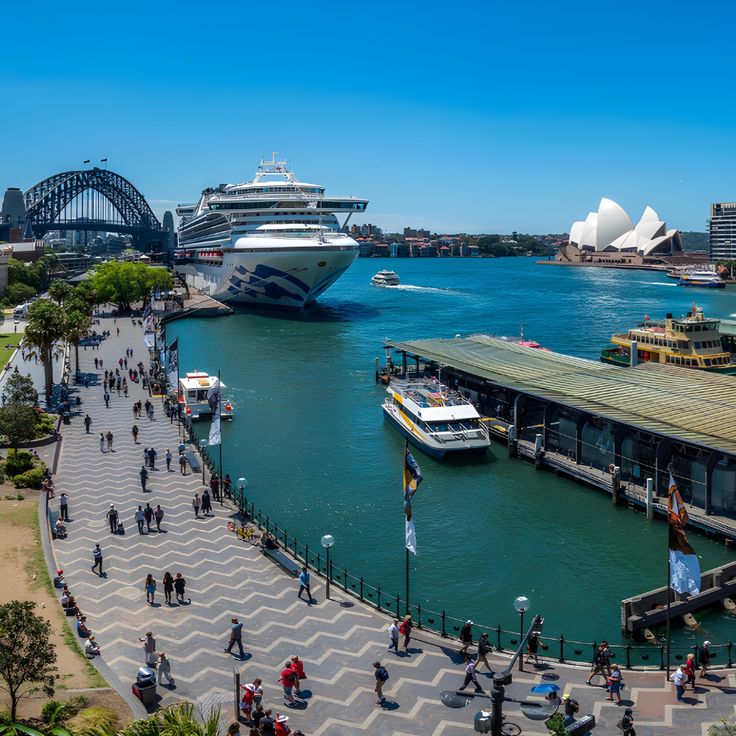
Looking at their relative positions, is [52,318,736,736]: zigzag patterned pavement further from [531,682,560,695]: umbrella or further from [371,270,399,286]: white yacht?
[371,270,399,286]: white yacht

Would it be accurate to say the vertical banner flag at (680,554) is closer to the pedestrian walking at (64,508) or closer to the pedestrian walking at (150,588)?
the pedestrian walking at (150,588)

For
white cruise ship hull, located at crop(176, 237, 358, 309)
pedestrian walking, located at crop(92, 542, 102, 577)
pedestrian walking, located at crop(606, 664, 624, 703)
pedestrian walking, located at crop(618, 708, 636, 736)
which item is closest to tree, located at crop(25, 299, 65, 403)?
pedestrian walking, located at crop(92, 542, 102, 577)

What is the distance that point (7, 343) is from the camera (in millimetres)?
75188

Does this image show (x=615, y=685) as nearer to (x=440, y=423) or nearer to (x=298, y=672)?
(x=298, y=672)

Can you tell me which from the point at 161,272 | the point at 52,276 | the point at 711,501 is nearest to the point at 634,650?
the point at 711,501

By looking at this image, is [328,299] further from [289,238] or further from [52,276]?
[52,276]

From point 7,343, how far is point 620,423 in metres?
58.4

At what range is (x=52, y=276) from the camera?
159750mm

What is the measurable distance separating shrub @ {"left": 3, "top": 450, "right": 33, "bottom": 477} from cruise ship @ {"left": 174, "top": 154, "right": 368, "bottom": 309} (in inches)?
2805

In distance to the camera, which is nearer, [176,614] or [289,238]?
[176,614]

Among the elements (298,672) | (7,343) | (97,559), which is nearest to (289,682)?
(298,672)

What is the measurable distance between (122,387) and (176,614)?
36.5 meters

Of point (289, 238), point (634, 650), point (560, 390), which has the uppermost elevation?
point (289, 238)

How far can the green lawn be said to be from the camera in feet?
219
